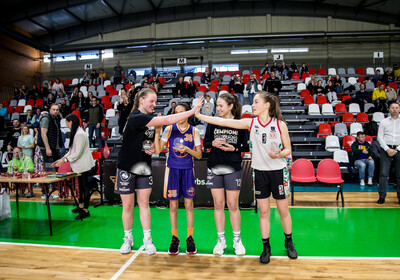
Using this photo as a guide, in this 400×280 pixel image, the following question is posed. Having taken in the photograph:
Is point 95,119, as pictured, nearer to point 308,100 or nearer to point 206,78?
point 206,78

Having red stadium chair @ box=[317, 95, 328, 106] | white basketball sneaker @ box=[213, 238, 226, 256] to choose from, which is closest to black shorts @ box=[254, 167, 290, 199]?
white basketball sneaker @ box=[213, 238, 226, 256]

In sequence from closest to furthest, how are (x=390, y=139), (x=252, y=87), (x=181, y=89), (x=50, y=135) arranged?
1. (x=390, y=139)
2. (x=50, y=135)
3. (x=252, y=87)
4. (x=181, y=89)

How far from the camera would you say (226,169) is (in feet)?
9.66

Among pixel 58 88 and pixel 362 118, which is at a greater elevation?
pixel 58 88

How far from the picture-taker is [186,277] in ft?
8.36

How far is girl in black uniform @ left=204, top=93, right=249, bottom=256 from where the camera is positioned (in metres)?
2.94

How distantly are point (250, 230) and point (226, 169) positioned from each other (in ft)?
4.61

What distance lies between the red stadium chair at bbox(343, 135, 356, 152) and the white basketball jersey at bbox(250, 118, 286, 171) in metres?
6.53

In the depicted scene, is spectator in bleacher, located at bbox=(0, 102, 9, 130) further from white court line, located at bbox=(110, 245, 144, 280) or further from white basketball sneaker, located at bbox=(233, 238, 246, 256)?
white basketball sneaker, located at bbox=(233, 238, 246, 256)

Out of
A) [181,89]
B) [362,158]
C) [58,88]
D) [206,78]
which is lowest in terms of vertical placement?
[362,158]

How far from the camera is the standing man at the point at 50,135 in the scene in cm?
525

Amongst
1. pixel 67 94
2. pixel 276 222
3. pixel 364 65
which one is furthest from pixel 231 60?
pixel 276 222

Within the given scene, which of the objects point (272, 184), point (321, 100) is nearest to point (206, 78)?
point (321, 100)

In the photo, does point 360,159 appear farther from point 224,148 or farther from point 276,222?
point 224,148
